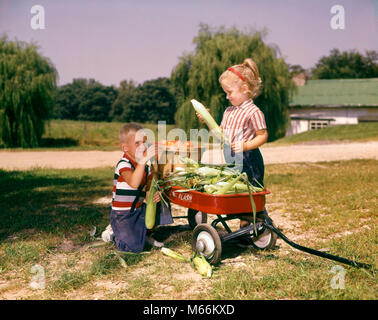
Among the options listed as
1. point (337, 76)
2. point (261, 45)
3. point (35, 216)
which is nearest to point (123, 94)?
point (337, 76)

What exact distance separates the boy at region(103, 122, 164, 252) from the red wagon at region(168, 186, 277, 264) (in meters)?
0.33

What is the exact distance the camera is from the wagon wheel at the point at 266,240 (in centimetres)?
352

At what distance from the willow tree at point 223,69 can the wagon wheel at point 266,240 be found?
16.2 metres

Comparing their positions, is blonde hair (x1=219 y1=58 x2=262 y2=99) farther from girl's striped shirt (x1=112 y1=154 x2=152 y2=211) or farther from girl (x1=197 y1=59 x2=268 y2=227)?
girl's striped shirt (x1=112 y1=154 x2=152 y2=211)

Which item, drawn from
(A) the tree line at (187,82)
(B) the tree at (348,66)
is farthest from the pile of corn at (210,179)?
(B) the tree at (348,66)

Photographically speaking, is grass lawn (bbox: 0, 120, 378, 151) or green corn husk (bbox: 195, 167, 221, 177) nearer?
green corn husk (bbox: 195, 167, 221, 177)

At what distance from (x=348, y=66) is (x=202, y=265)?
2098 inches

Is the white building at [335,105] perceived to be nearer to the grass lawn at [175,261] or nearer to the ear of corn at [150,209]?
the grass lawn at [175,261]

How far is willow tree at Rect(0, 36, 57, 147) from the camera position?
17156 millimetres

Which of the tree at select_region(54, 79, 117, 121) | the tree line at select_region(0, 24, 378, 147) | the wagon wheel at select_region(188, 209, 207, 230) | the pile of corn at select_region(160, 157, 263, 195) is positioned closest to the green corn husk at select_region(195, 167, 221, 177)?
the pile of corn at select_region(160, 157, 263, 195)

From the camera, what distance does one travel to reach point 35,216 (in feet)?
16.4

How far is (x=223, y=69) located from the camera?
68.8ft

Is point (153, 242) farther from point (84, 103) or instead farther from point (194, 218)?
point (84, 103)

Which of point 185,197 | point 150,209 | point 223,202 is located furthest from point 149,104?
point 223,202
